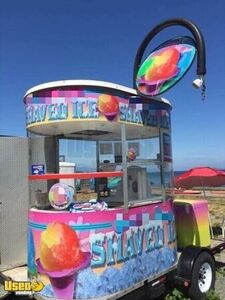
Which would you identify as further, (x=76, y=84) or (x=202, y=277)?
(x=202, y=277)

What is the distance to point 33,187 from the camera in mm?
5895

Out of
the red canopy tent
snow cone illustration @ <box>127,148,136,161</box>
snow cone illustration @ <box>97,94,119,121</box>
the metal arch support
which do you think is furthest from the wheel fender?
the red canopy tent

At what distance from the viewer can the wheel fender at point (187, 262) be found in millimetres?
6297

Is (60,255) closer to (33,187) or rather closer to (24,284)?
(24,284)

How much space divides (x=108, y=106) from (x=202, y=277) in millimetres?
3263

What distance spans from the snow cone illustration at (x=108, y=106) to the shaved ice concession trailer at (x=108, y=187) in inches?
0.5

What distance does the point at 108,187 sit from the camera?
6062 millimetres

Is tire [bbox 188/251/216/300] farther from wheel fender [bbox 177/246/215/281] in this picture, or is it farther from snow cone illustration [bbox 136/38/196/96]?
snow cone illustration [bbox 136/38/196/96]

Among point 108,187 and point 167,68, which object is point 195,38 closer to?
point 167,68

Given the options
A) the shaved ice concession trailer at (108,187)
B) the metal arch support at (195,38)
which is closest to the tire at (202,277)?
the shaved ice concession trailer at (108,187)

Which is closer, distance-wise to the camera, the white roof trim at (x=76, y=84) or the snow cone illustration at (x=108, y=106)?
the white roof trim at (x=76, y=84)

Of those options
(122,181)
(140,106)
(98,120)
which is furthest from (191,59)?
(122,181)

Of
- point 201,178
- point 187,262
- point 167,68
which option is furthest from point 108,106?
point 201,178

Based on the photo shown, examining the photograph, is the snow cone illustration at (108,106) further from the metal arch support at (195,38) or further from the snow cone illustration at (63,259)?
the snow cone illustration at (63,259)
